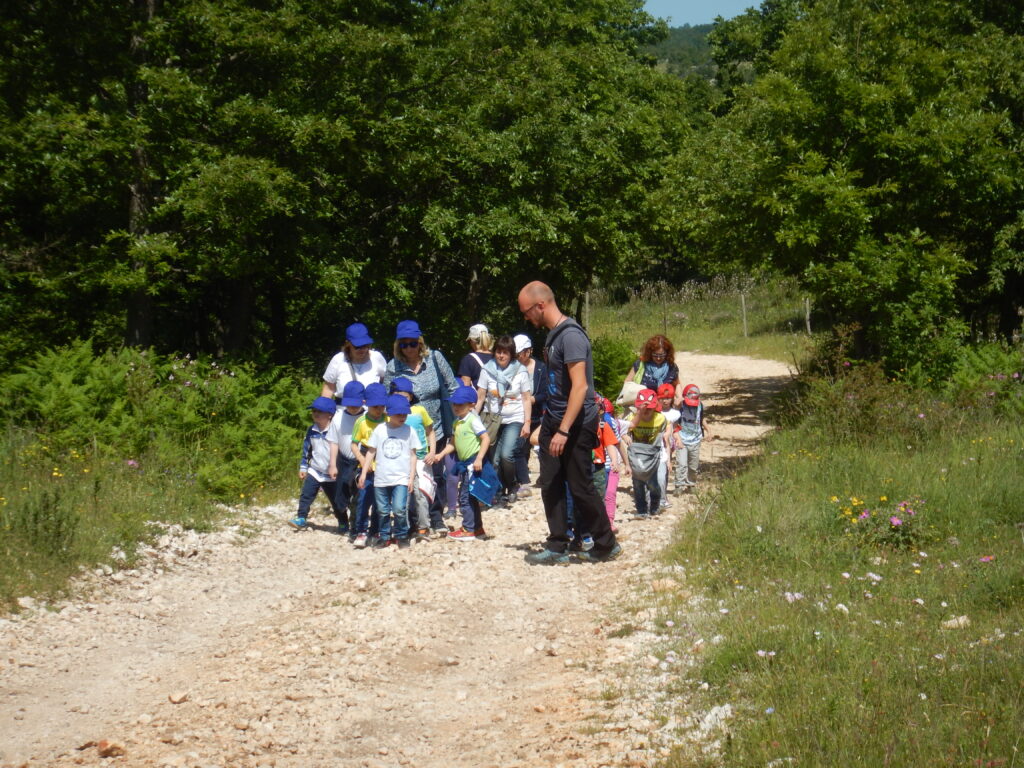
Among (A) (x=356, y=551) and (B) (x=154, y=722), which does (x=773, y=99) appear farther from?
(B) (x=154, y=722)

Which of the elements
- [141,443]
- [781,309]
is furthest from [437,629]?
[781,309]

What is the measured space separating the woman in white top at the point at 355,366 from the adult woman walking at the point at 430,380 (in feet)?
1.21

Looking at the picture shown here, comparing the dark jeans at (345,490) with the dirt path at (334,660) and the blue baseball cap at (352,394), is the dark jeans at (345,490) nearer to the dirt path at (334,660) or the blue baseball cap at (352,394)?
the dirt path at (334,660)

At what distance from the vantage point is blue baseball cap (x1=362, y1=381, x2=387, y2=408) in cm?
915

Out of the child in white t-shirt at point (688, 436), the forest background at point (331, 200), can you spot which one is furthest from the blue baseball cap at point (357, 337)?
the child in white t-shirt at point (688, 436)

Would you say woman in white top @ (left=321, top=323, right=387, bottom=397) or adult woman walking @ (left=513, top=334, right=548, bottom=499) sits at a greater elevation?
woman in white top @ (left=321, top=323, right=387, bottom=397)

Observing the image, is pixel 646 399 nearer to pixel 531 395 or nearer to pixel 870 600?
pixel 531 395

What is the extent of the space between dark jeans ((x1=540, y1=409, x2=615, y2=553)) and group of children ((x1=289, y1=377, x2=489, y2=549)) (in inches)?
55.4

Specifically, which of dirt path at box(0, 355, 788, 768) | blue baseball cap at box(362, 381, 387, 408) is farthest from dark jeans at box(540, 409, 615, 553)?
blue baseball cap at box(362, 381, 387, 408)

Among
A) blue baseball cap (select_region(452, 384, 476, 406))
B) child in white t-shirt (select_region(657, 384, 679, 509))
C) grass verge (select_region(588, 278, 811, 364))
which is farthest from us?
grass verge (select_region(588, 278, 811, 364))

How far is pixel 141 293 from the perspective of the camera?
1408 centimetres

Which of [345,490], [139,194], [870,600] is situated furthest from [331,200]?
[870,600]

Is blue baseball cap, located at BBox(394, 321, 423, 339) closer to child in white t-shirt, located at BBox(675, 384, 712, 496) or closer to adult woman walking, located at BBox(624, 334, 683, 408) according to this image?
adult woman walking, located at BBox(624, 334, 683, 408)

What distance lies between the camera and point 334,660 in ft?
20.7
